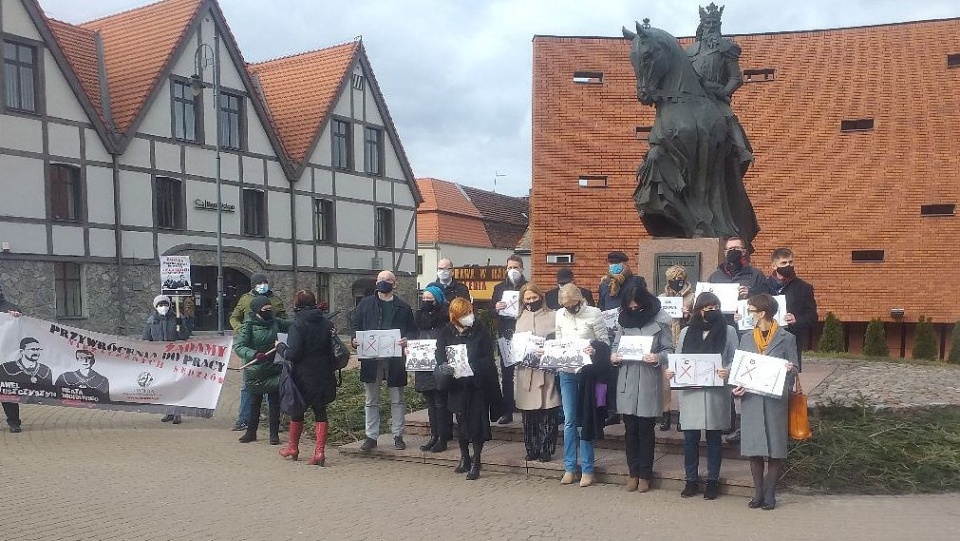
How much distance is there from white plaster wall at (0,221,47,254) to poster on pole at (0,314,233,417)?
39.9 feet

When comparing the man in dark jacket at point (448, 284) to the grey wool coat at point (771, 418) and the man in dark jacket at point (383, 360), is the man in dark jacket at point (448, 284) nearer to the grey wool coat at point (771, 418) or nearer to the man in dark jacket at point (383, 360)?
the man in dark jacket at point (383, 360)

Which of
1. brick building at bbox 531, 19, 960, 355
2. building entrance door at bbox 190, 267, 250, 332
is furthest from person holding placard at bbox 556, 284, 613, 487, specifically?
building entrance door at bbox 190, 267, 250, 332

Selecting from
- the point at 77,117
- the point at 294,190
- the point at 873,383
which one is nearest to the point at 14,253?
the point at 77,117

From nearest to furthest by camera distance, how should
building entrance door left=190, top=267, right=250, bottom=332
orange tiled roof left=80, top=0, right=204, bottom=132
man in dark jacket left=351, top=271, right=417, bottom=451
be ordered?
man in dark jacket left=351, top=271, right=417, bottom=451 → orange tiled roof left=80, top=0, right=204, bottom=132 → building entrance door left=190, top=267, right=250, bottom=332

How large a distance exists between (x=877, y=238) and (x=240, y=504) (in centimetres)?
1978

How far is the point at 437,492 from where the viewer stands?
6824 millimetres

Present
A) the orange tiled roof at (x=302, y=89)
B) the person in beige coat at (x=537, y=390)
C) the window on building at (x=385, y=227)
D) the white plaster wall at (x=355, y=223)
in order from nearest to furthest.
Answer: the person in beige coat at (x=537, y=390), the orange tiled roof at (x=302, y=89), the white plaster wall at (x=355, y=223), the window on building at (x=385, y=227)

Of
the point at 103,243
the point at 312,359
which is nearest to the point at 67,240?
the point at 103,243

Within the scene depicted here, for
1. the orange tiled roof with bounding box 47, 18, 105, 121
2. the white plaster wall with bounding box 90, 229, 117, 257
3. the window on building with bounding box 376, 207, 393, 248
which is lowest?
the white plaster wall with bounding box 90, 229, 117, 257

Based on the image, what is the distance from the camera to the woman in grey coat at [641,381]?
6559 mm

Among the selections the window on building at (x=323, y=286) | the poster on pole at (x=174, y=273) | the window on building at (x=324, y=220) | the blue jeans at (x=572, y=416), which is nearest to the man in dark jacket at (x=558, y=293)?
the blue jeans at (x=572, y=416)

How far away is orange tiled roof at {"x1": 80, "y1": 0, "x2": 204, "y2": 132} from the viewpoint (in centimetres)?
2364

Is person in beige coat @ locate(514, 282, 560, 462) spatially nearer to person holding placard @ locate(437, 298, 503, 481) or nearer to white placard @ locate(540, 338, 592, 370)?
white placard @ locate(540, 338, 592, 370)

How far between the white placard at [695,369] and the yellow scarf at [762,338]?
319mm
